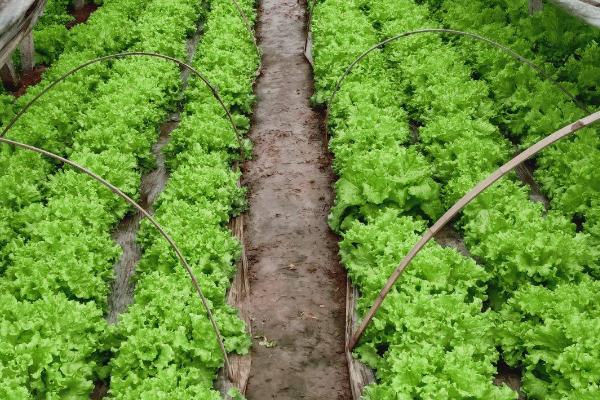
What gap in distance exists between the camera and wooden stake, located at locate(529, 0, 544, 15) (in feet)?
38.9

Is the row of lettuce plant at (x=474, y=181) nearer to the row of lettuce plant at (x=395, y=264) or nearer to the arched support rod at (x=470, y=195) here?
the row of lettuce plant at (x=395, y=264)

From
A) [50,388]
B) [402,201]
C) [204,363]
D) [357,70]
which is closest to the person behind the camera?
[50,388]

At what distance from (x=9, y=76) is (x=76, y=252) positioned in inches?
248

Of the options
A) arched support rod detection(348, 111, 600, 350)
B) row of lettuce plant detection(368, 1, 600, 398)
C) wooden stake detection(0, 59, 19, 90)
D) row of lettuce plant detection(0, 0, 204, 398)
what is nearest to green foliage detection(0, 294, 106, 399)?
row of lettuce plant detection(0, 0, 204, 398)

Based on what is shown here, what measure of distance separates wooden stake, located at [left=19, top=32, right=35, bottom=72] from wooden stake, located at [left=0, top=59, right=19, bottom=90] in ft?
0.99

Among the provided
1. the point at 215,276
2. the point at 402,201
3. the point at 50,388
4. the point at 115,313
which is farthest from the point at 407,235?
the point at 50,388

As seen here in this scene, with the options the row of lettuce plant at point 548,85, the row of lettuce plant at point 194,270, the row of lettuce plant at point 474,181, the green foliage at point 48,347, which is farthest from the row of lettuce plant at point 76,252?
the row of lettuce plant at point 548,85

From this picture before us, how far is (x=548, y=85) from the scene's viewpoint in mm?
9664

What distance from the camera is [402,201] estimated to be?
8.05 m

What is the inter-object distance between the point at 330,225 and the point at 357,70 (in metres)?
3.94

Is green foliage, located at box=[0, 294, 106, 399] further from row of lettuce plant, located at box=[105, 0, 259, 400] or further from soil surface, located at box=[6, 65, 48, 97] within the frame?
soil surface, located at box=[6, 65, 48, 97]

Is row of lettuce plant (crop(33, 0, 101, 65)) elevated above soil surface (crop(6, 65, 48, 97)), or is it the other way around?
row of lettuce plant (crop(33, 0, 101, 65))

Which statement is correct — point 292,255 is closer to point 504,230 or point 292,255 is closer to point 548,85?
point 504,230

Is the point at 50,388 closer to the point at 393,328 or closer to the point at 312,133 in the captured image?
the point at 393,328
